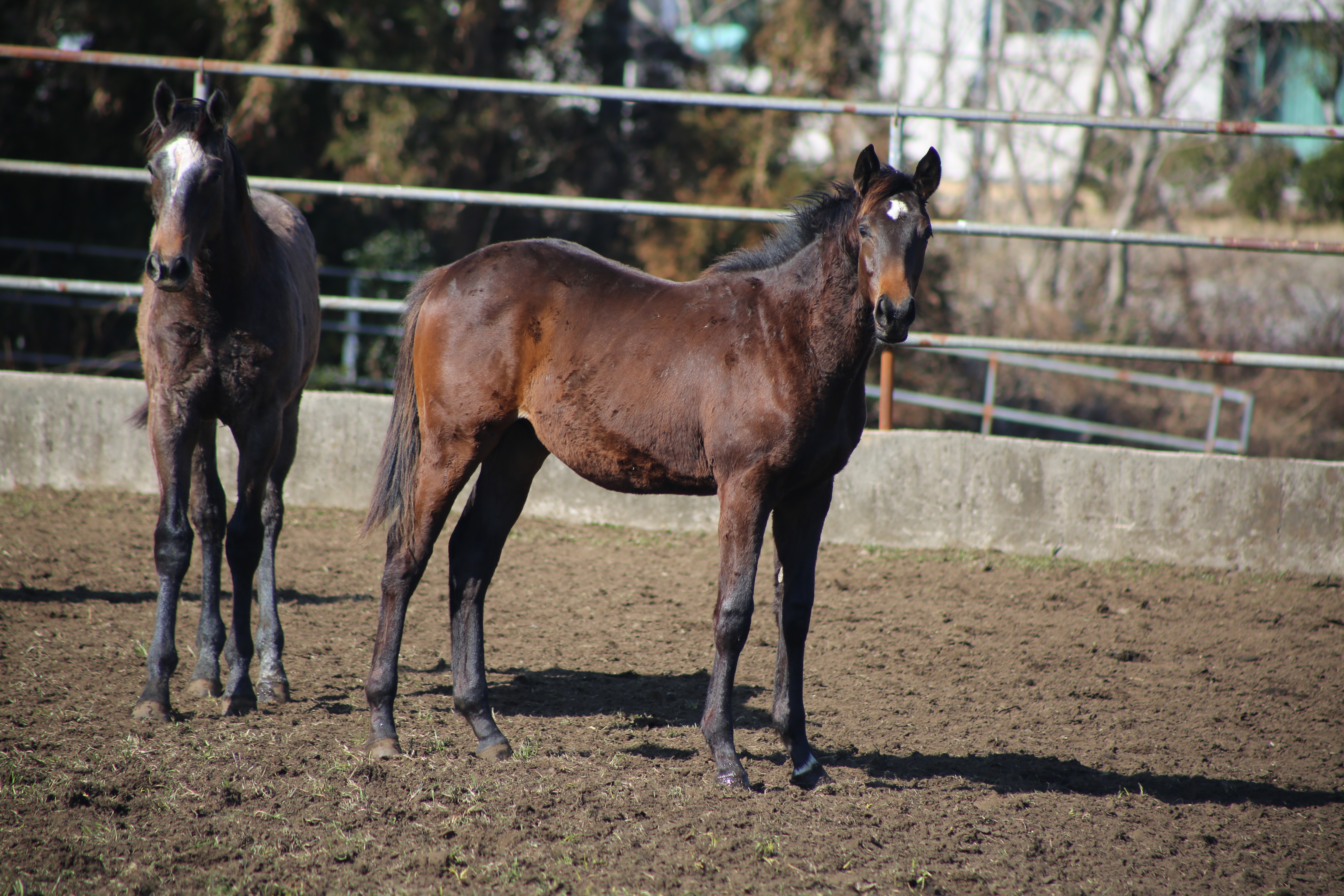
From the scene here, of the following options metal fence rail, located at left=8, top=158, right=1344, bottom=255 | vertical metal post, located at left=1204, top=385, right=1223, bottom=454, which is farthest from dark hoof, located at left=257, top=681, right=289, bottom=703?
vertical metal post, located at left=1204, top=385, right=1223, bottom=454

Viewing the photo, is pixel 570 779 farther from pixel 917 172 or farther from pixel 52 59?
pixel 52 59

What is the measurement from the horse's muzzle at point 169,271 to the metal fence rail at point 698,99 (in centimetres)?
342

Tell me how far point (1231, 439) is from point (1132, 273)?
12.6 feet

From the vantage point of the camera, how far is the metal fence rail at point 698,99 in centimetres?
646

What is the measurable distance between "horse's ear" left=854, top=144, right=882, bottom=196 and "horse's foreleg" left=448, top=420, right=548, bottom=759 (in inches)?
58.7

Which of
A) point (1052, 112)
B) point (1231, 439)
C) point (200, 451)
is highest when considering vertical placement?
point (1052, 112)

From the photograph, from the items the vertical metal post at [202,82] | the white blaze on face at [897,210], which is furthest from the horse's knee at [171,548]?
the vertical metal post at [202,82]

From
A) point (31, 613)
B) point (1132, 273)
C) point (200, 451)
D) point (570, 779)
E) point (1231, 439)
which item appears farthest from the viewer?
point (1132, 273)

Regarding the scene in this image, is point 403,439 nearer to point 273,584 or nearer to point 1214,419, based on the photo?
point 273,584

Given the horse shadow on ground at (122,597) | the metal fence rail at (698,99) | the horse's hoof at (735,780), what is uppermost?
the metal fence rail at (698,99)

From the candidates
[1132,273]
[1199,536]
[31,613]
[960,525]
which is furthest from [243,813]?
[1132,273]

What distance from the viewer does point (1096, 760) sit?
3967mm

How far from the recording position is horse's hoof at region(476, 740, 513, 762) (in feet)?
12.0

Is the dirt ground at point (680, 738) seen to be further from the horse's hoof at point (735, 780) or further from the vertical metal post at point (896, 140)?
the vertical metal post at point (896, 140)
